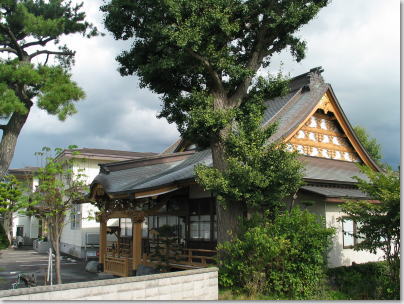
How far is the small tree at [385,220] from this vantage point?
1013cm

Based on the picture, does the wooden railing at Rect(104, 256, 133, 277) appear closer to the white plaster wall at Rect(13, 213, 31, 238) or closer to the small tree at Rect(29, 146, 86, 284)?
the small tree at Rect(29, 146, 86, 284)

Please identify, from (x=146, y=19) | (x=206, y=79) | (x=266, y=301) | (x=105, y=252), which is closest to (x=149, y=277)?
(x=266, y=301)

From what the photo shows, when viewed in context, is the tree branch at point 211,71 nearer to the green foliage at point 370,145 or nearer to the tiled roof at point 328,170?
the tiled roof at point 328,170

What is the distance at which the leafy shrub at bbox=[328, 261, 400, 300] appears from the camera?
10.4 meters

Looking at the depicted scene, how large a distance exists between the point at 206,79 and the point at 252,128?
2.16m

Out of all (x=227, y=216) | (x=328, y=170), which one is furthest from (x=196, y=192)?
(x=328, y=170)

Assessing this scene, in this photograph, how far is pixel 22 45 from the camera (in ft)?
41.0

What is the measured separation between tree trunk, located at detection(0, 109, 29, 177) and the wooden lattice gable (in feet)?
32.9

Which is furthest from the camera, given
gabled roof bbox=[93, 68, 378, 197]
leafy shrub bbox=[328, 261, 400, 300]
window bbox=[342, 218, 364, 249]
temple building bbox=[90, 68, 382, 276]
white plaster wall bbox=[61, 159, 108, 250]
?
white plaster wall bbox=[61, 159, 108, 250]

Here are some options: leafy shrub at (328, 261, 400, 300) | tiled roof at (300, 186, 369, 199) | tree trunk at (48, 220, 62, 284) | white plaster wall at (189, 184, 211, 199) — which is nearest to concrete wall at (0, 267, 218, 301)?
tree trunk at (48, 220, 62, 284)

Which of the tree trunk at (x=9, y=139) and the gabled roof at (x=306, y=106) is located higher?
the gabled roof at (x=306, y=106)

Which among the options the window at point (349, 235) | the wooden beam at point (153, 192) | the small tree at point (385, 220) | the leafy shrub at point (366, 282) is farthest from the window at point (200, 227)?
the small tree at point (385, 220)

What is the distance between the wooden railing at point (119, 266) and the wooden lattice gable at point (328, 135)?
8141 millimetres

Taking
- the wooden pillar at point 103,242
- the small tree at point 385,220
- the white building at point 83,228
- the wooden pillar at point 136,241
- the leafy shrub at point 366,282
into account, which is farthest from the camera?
the white building at point 83,228
